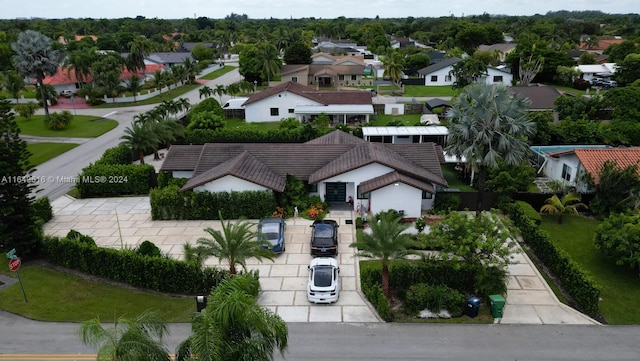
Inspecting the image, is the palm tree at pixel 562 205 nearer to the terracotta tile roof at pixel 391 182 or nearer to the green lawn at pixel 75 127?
the terracotta tile roof at pixel 391 182

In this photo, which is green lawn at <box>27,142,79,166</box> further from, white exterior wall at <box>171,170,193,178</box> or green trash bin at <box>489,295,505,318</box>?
green trash bin at <box>489,295,505,318</box>

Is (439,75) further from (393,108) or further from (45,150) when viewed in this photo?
(45,150)

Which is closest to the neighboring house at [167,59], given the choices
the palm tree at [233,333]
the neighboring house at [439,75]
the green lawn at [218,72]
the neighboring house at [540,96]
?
the green lawn at [218,72]

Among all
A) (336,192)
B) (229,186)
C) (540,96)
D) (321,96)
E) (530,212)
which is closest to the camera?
(530,212)

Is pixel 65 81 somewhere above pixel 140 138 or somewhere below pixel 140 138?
above

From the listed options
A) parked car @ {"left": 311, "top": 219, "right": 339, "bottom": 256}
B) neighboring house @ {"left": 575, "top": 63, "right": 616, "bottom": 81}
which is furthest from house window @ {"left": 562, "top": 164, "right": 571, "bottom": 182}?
neighboring house @ {"left": 575, "top": 63, "right": 616, "bottom": 81}

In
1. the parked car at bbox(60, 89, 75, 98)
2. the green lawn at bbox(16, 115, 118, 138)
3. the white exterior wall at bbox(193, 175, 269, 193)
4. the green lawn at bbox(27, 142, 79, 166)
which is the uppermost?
the white exterior wall at bbox(193, 175, 269, 193)

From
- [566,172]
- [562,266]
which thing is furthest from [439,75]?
[562,266]

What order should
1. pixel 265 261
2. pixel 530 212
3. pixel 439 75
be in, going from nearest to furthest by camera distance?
pixel 265 261 → pixel 530 212 → pixel 439 75
